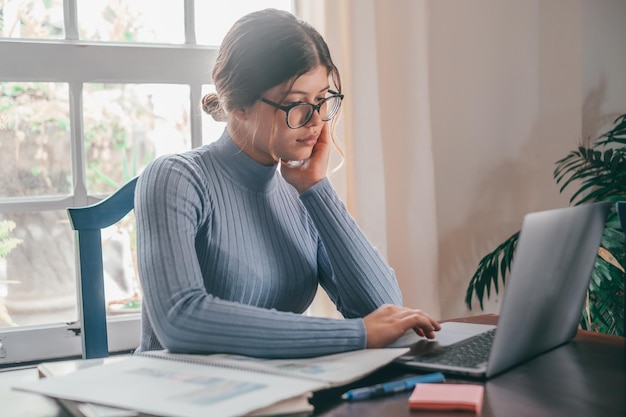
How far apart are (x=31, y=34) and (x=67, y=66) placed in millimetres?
113

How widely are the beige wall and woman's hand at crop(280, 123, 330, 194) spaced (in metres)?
0.87

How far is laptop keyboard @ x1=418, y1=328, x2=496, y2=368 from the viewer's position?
1018mm

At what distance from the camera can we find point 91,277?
142 centimetres

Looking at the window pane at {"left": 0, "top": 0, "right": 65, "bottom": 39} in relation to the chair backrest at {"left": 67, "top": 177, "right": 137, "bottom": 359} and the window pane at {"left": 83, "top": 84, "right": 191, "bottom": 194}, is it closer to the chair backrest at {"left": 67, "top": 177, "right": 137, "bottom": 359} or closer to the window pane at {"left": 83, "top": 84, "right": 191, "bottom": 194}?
the window pane at {"left": 83, "top": 84, "right": 191, "bottom": 194}

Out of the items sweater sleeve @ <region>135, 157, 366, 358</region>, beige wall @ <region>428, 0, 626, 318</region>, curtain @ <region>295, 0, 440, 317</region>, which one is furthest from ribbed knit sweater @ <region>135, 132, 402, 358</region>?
beige wall @ <region>428, 0, 626, 318</region>

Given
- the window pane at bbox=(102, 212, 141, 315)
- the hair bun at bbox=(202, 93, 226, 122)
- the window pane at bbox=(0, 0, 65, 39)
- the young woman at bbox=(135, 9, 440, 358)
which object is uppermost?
the window pane at bbox=(0, 0, 65, 39)

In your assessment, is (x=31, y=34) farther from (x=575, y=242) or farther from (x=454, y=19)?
(x=575, y=242)

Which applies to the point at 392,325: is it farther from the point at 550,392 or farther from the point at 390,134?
the point at 390,134

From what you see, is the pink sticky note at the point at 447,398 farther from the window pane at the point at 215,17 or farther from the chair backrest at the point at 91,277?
the window pane at the point at 215,17

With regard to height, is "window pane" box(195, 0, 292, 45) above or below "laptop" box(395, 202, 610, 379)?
above

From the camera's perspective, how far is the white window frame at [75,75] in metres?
1.89

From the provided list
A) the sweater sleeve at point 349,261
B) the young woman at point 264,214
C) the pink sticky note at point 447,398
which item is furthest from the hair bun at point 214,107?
the pink sticky note at point 447,398

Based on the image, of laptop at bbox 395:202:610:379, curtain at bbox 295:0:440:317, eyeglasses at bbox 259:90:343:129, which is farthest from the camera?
curtain at bbox 295:0:440:317

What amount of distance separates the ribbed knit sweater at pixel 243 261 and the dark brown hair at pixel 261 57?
0.11m
